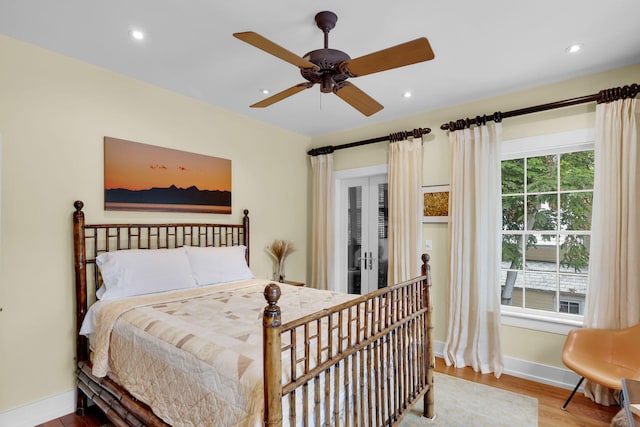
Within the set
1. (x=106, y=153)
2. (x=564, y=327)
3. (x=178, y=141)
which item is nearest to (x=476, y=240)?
(x=564, y=327)

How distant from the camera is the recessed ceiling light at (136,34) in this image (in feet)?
7.44

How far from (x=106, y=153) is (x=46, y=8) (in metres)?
1.11

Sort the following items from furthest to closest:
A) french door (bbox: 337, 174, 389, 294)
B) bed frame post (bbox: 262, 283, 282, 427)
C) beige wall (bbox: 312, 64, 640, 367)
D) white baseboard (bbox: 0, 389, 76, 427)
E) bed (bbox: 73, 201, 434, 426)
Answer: french door (bbox: 337, 174, 389, 294) < beige wall (bbox: 312, 64, 640, 367) < white baseboard (bbox: 0, 389, 76, 427) < bed (bbox: 73, 201, 434, 426) < bed frame post (bbox: 262, 283, 282, 427)

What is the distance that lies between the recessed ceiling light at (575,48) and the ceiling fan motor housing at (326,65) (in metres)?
1.79

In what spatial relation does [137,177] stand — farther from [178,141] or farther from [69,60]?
[69,60]


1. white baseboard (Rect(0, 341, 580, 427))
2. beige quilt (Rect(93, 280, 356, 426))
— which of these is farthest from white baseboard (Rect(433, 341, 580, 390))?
beige quilt (Rect(93, 280, 356, 426))

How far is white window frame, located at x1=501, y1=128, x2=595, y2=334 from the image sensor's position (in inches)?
115

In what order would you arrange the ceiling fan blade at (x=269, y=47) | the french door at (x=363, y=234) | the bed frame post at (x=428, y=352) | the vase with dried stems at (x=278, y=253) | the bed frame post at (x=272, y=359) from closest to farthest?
1. the bed frame post at (x=272, y=359)
2. the ceiling fan blade at (x=269, y=47)
3. the bed frame post at (x=428, y=352)
4. the vase with dried stems at (x=278, y=253)
5. the french door at (x=363, y=234)

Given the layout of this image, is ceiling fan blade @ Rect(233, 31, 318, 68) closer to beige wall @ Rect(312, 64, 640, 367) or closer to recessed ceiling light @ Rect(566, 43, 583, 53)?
recessed ceiling light @ Rect(566, 43, 583, 53)

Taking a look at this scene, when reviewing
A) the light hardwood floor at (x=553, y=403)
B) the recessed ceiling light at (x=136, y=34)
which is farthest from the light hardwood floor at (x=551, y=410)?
the recessed ceiling light at (x=136, y=34)

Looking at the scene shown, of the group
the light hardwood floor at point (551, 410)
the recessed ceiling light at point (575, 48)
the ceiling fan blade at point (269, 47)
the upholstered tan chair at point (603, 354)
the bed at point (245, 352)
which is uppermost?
the recessed ceiling light at point (575, 48)

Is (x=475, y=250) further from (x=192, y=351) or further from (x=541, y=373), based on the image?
(x=192, y=351)

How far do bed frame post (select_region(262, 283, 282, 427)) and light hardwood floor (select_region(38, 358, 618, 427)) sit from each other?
207cm

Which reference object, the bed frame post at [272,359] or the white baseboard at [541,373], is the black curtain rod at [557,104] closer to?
the white baseboard at [541,373]
